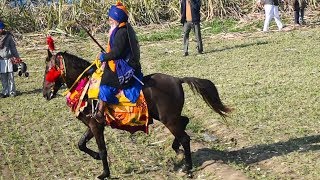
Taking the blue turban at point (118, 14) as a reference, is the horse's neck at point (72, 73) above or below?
below

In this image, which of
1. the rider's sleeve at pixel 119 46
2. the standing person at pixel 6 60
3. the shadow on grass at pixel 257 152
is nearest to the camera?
the rider's sleeve at pixel 119 46

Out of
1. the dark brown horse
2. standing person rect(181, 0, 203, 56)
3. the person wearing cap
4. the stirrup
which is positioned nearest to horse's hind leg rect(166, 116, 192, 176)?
the dark brown horse

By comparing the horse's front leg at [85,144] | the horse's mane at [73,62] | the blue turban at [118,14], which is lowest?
Result: the horse's front leg at [85,144]

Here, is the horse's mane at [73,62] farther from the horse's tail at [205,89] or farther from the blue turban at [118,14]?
the horse's tail at [205,89]

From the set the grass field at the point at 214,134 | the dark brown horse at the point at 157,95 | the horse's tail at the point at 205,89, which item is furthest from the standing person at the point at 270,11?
the dark brown horse at the point at 157,95

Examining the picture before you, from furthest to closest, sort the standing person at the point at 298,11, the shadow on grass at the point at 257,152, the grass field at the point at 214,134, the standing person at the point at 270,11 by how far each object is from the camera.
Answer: the standing person at the point at 298,11 → the standing person at the point at 270,11 → the shadow on grass at the point at 257,152 → the grass field at the point at 214,134

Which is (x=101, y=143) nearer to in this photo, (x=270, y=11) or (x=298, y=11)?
(x=270, y=11)

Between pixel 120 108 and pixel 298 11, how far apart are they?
50.4 feet

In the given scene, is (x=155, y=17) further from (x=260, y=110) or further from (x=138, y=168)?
(x=138, y=168)

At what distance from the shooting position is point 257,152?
27.5 ft

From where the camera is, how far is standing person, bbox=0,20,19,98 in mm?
13445

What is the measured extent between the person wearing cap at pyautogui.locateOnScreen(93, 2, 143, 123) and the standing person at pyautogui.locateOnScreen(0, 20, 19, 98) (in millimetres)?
6422

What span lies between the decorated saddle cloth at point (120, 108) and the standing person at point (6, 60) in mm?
6131

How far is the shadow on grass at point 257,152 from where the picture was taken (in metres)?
8.18
